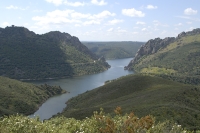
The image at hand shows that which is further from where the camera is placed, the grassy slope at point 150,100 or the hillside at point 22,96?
the hillside at point 22,96

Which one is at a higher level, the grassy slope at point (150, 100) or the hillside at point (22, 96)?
the grassy slope at point (150, 100)

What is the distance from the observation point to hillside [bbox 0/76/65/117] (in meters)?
96.1

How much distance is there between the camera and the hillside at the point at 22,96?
96062 millimetres

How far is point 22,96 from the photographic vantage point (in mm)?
109812

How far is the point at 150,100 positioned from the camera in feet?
228

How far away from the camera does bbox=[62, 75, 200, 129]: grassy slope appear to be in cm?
4775

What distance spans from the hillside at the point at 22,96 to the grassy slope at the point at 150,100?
761 inches

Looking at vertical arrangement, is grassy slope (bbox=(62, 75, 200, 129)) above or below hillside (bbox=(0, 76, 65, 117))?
above

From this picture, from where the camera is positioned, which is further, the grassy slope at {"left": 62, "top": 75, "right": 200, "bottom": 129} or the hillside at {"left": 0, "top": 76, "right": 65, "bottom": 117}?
the hillside at {"left": 0, "top": 76, "right": 65, "bottom": 117}

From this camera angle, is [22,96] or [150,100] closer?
[150,100]

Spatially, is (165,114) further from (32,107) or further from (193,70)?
(193,70)

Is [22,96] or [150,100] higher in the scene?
[150,100]

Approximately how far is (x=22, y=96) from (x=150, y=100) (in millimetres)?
64945

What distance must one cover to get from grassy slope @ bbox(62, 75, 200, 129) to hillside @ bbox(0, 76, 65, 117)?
63.4 ft
